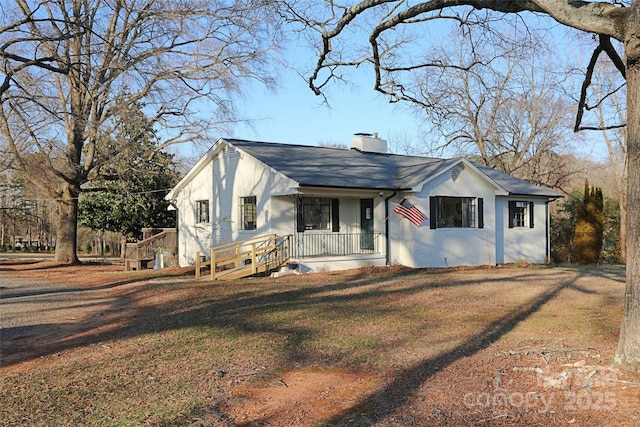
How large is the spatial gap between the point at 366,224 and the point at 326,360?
1350 centimetres

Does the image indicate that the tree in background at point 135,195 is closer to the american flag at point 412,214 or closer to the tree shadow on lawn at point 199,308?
the tree shadow on lawn at point 199,308

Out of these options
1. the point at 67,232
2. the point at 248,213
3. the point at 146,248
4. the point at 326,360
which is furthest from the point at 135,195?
the point at 326,360

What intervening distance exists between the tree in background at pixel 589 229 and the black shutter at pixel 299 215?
13.8 metres

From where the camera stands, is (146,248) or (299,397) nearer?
(299,397)

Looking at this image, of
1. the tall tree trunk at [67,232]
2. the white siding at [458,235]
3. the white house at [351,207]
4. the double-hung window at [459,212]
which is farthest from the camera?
the tall tree trunk at [67,232]

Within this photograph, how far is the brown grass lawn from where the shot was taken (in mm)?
5234

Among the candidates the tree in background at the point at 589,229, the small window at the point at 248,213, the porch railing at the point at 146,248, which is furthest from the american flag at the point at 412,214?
the porch railing at the point at 146,248

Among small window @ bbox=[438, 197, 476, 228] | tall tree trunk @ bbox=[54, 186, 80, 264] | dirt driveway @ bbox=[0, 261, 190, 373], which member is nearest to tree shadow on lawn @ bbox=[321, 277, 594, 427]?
dirt driveway @ bbox=[0, 261, 190, 373]

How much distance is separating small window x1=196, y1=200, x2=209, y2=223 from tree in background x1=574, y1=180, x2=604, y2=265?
16.5 m

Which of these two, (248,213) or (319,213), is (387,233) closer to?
(319,213)

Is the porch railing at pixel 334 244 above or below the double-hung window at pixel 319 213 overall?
below

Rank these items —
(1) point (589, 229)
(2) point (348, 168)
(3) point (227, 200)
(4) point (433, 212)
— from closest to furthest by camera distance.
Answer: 1. (4) point (433, 212)
2. (3) point (227, 200)
3. (2) point (348, 168)
4. (1) point (589, 229)

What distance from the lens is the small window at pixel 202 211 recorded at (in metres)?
22.3

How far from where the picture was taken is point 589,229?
25.0m
